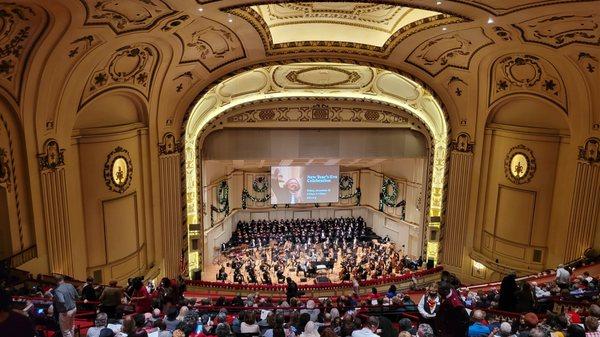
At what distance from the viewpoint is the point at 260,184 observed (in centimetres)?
2069

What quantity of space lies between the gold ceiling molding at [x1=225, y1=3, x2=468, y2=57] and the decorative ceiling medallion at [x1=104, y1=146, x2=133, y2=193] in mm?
4342

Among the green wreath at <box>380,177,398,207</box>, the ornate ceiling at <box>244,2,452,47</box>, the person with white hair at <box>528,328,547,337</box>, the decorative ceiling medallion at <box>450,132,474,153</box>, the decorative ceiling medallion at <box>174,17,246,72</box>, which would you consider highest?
the ornate ceiling at <box>244,2,452,47</box>

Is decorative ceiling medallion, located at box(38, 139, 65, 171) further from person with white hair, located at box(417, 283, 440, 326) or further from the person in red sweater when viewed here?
the person in red sweater

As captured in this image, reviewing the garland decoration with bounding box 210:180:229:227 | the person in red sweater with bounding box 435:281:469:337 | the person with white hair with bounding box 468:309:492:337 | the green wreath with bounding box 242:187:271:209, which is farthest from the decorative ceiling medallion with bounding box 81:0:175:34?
the green wreath with bounding box 242:187:271:209

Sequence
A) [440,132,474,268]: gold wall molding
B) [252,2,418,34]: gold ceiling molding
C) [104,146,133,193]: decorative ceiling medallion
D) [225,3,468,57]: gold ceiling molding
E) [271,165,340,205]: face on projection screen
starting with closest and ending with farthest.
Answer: [225,3,468,57]: gold ceiling molding, [252,2,418,34]: gold ceiling molding, [104,146,133,193]: decorative ceiling medallion, [440,132,474,268]: gold wall molding, [271,165,340,205]: face on projection screen

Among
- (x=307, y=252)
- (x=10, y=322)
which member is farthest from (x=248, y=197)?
(x=10, y=322)

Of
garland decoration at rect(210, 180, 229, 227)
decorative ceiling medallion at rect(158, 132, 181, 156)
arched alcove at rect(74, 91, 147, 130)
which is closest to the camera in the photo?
arched alcove at rect(74, 91, 147, 130)

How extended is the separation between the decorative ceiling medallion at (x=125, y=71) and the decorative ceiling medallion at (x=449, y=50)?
21.2 ft

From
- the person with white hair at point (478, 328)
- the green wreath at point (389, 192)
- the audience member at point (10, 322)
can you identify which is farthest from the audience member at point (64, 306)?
the green wreath at point (389, 192)

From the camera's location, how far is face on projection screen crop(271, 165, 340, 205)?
18.2 meters

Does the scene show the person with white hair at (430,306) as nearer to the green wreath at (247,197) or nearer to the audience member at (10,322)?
the audience member at (10,322)

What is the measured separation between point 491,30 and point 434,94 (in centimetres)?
402

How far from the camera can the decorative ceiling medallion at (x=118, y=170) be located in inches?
431

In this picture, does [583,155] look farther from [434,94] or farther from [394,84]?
[394,84]
